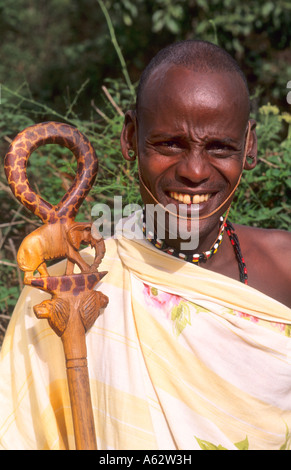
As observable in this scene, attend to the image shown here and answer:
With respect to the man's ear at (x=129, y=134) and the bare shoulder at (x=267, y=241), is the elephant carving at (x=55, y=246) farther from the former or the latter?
the bare shoulder at (x=267, y=241)

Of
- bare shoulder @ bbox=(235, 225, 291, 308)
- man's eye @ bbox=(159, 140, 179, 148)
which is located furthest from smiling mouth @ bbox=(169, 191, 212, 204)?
bare shoulder @ bbox=(235, 225, 291, 308)

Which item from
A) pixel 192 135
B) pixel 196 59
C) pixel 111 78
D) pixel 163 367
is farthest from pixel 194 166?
pixel 111 78

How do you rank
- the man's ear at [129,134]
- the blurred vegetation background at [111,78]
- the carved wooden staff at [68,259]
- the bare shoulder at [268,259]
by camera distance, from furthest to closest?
1. the blurred vegetation background at [111,78]
2. the bare shoulder at [268,259]
3. the man's ear at [129,134]
4. the carved wooden staff at [68,259]

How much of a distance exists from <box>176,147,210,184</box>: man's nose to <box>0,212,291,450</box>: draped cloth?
29 cm

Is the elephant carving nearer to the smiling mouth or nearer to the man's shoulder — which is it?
the smiling mouth

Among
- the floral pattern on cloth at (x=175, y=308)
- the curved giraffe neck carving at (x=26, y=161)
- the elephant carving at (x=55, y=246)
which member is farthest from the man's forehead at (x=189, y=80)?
the floral pattern on cloth at (x=175, y=308)

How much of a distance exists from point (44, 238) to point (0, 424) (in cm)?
57

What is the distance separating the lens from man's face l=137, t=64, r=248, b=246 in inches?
70.2

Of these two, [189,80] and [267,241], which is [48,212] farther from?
[267,241]

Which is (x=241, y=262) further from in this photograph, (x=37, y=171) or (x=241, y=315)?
(x=37, y=171)

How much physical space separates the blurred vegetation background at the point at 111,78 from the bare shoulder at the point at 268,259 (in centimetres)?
78

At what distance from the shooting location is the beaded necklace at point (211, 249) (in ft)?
6.59

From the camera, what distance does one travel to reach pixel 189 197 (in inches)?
72.8

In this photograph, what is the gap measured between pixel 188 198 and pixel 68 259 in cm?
38
